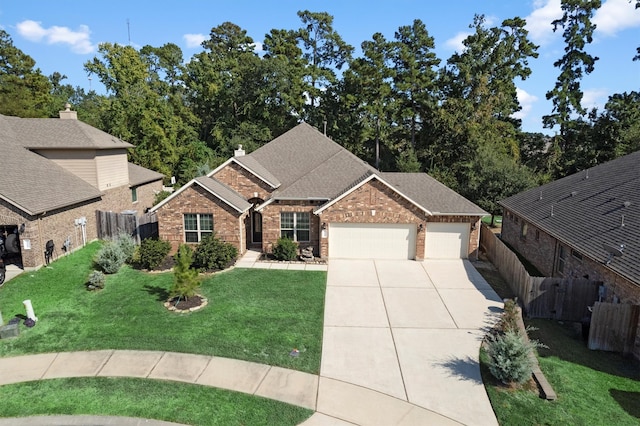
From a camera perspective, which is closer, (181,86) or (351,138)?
(351,138)

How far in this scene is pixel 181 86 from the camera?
2394 inches

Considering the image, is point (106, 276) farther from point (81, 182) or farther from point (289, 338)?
point (289, 338)

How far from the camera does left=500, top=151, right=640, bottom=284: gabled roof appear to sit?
1297 centimetres

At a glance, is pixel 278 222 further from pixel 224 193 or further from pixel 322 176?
pixel 322 176

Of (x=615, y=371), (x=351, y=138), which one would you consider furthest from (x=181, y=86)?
(x=615, y=371)

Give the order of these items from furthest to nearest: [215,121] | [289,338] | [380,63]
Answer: [215,121] → [380,63] → [289,338]

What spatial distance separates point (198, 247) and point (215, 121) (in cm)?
3709

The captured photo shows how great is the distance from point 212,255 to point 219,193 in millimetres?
3288

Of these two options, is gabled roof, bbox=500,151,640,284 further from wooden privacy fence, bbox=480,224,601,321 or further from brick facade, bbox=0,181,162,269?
brick facade, bbox=0,181,162,269

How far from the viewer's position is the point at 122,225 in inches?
840

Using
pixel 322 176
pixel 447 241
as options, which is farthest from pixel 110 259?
pixel 447 241

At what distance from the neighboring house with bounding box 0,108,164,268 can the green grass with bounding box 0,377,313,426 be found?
9373 mm

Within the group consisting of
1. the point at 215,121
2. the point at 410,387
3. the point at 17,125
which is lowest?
the point at 410,387

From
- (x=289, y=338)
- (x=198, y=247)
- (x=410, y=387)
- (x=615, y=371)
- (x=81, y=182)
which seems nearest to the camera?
(x=410, y=387)
